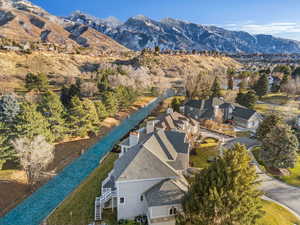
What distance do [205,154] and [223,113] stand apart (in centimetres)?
2251

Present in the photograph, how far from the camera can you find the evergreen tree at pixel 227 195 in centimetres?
1475

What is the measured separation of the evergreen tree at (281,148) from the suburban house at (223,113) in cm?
2096

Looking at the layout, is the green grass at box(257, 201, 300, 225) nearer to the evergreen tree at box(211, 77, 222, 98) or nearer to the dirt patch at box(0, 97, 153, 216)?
the dirt patch at box(0, 97, 153, 216)

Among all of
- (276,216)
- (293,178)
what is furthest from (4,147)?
(293,178)

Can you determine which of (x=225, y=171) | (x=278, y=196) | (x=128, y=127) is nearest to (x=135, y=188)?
(x=225, y=171)

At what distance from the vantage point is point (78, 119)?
133 feet

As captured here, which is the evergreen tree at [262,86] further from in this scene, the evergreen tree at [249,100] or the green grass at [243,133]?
the green grass at [243,133]

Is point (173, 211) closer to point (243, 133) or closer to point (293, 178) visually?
point (293, 178)

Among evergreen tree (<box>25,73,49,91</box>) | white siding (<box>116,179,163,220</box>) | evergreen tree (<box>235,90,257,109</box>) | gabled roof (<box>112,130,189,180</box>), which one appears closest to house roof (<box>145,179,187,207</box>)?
white siding (<box>116,179,163,220</box>)

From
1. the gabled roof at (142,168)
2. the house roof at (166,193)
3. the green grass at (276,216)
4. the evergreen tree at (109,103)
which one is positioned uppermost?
the evergreen tree at (109,103)

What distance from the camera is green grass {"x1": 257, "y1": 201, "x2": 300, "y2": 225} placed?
762 inches

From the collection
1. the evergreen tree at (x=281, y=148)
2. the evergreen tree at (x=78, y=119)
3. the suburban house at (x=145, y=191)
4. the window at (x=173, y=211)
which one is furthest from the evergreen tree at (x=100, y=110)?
the evergreen tree at (x=281, y=148)

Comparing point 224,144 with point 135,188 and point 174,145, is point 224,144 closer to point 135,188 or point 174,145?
point 174,145

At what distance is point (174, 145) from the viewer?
90.5 ft
